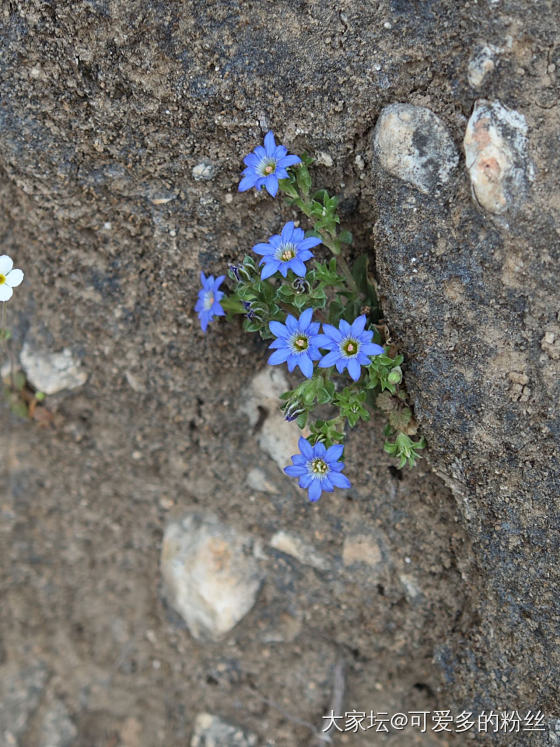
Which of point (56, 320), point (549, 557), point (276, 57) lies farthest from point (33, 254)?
point (549, 557)

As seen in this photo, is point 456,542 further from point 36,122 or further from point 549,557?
point 36,122

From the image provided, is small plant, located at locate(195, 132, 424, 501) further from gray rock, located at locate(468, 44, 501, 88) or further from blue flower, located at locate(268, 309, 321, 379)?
gray rock, located at locate(468, 44, 501, 88)

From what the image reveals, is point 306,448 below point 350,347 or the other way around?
below

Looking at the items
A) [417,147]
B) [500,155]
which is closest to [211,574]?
[417,147]

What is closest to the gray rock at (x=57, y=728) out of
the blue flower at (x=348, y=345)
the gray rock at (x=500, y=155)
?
the blue flower at (x=348, y=345)

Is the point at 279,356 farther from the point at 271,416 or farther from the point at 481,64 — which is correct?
the point at 481,64

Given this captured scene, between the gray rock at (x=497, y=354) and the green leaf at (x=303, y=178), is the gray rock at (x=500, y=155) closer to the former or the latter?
the gray rock at (x=497, y=354)
